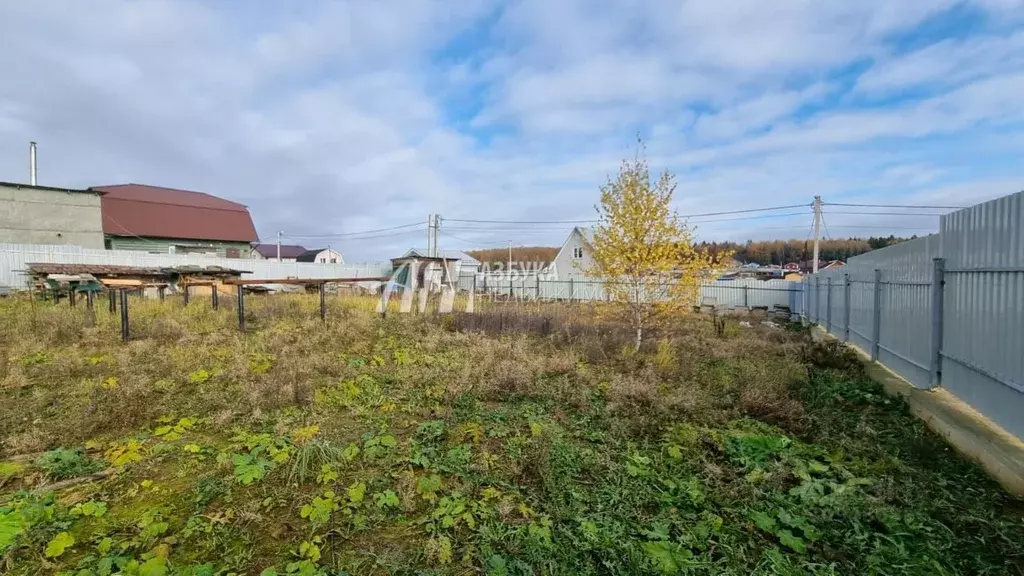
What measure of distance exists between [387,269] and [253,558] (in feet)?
110

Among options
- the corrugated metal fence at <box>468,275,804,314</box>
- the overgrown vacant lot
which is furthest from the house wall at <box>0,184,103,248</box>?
the overgrown vacant lot

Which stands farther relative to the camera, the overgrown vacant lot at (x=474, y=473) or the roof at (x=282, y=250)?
the roof at (x=282, y=250)

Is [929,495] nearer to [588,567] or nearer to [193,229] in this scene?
[588,567]

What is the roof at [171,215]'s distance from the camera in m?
26.5

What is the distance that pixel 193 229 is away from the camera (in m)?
28.9

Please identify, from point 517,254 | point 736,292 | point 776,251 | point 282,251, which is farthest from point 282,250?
point 776,251

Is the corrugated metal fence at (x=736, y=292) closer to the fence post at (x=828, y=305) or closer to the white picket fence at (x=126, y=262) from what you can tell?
the fence post at (x=828, y=305)

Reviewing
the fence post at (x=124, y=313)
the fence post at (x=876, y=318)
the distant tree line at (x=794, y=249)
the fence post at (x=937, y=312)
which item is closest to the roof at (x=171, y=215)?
the fence post at (x=124, y=313)

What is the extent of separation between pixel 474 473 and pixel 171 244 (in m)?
33.0

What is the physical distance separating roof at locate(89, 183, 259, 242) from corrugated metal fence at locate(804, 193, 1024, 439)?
34.0 meters

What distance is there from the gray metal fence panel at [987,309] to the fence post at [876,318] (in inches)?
90.9

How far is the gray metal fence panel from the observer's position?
3088 millimetres

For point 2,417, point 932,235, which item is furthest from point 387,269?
point 932,235

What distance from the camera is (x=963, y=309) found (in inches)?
151
